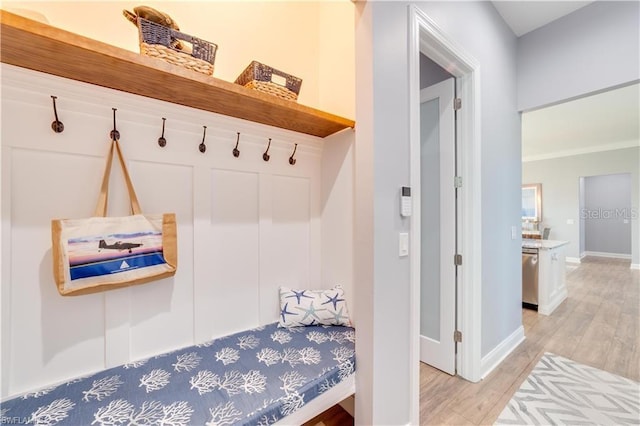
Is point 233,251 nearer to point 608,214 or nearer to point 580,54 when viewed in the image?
point 580,54

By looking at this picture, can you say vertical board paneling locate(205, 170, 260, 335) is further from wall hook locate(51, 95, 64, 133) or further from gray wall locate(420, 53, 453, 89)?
gray wall locate(420, 53, 453, 89)

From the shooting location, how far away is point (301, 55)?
70.3 inches

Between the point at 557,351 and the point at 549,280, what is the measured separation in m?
1.35

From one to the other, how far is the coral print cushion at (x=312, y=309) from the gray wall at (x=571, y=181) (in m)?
8.08

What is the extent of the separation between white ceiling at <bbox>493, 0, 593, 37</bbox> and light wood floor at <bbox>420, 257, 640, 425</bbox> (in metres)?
2.96

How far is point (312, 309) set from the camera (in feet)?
5.20

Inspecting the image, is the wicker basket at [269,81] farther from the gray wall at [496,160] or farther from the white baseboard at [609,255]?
the white baseboard at [609,255]

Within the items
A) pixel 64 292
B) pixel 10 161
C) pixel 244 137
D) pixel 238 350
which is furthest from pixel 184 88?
pixel 238 350

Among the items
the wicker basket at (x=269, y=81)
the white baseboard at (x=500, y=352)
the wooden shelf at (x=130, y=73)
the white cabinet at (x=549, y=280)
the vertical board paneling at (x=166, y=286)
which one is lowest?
the white baseboard at (x=500, y=352)

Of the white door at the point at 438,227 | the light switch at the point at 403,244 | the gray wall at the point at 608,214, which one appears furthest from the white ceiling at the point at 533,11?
the gray wall at the point at 608,214

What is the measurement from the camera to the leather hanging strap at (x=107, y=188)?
1.08 metres

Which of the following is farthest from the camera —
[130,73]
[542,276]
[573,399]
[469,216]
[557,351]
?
[542,276]

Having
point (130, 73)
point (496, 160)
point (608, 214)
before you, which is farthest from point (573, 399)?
point (608, 214)

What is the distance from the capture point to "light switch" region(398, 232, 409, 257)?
1.34 meters
